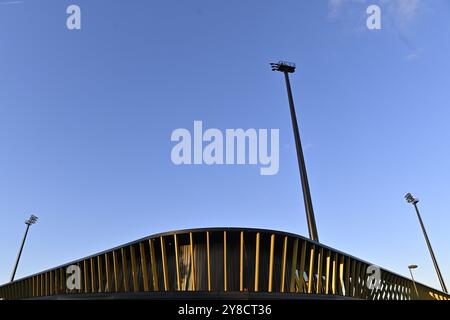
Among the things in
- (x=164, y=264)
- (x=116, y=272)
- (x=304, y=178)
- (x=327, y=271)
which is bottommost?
(x=327, y=271)

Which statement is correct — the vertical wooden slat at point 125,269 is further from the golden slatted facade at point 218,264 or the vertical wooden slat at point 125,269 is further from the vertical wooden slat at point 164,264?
the vertical wooden slat at point 164,264

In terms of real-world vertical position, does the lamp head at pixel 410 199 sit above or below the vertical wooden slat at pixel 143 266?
above

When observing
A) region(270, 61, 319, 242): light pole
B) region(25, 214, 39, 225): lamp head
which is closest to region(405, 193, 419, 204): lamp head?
region(270, 61, 319, 242): light pole

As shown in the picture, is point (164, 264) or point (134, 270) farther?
point (134, 270)

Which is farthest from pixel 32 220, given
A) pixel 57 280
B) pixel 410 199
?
pixel 410 199

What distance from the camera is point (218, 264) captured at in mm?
20562

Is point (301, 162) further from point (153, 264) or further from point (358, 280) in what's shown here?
point (153, 264)

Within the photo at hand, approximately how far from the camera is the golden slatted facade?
66.7ft

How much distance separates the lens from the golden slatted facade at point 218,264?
2033 centimetres

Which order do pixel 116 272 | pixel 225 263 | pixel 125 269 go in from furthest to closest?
pixel 125 269, pixel 116 272, pixel 225 263

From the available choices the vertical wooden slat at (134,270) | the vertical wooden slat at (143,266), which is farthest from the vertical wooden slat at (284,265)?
the vertical wooden slat at (134,270)

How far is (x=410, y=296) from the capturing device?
31562 millimetres
